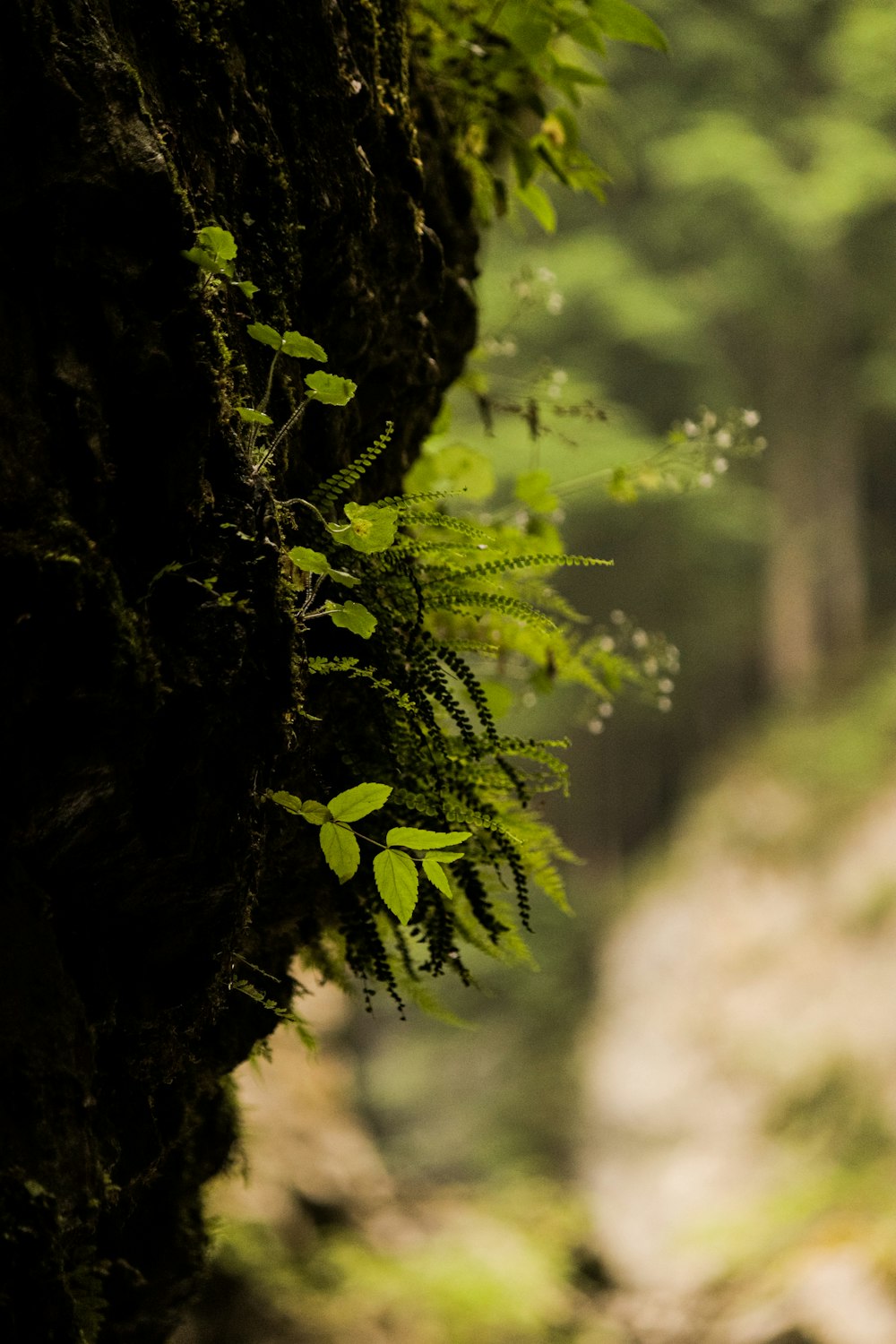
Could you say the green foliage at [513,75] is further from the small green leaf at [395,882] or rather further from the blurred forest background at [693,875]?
the blurred forest background at [693,875]

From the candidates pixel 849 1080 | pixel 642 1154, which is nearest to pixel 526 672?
pixel 849 1080

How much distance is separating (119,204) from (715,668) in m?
16.9

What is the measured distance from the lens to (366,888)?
6.33 feet

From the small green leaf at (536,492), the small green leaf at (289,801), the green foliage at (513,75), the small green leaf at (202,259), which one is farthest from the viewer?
the small green leaf at (536,492)

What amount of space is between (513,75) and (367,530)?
1.46 metres

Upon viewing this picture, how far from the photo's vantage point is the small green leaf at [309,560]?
1384mm

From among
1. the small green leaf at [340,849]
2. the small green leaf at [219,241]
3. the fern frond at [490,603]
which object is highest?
the small green leaf at [219,241]

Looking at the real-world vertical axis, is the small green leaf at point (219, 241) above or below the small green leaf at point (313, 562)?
above

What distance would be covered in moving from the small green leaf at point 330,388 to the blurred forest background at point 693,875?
563cm

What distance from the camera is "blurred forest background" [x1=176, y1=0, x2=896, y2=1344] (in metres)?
7.45

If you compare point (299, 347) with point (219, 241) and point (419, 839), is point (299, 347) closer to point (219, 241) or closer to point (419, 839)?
point (219, 241)

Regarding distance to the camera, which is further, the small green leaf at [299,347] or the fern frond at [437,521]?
the fern frond at [437,521]

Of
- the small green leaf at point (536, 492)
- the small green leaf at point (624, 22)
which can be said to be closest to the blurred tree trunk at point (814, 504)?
the small green leaf at point (536, 492)

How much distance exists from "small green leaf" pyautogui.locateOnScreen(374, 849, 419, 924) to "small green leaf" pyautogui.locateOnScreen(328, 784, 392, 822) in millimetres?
63
